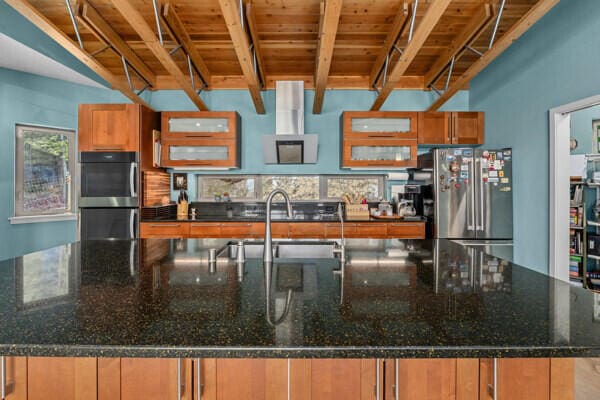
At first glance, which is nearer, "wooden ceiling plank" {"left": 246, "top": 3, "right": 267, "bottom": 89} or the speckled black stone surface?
the speckled black stone surface

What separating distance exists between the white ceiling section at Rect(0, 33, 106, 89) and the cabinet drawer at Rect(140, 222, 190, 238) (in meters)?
1.85

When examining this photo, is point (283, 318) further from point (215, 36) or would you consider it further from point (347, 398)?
point (215, 36)

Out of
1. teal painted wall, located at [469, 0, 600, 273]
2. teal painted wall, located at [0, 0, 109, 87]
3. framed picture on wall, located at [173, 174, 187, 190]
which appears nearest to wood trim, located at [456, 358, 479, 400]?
teal painted wall, located at [469, 0, 600, 273]

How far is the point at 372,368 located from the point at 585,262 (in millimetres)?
4467

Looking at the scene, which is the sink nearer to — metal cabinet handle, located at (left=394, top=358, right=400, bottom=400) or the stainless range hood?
metal cabinet handle, located at (left=394, top=358, right=400, bottom=400)

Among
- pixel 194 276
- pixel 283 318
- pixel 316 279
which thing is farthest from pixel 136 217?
pixel 283 318

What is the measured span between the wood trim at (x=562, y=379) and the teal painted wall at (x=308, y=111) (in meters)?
3.46

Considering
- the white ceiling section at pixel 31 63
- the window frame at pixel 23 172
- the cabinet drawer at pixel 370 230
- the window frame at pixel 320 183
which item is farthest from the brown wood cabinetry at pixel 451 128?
the window frame at pixel 23 172

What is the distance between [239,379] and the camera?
0.97 m

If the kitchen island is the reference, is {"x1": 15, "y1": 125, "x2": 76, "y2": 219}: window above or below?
above

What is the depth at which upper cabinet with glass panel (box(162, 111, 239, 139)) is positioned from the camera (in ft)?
12.8

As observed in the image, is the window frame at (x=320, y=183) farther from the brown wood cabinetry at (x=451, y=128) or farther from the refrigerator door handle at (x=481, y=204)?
the refrigerator door handle at (x=481, y=204)

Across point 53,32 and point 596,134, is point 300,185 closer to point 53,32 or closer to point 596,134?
point 53,32

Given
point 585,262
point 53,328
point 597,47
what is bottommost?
point 585,262
